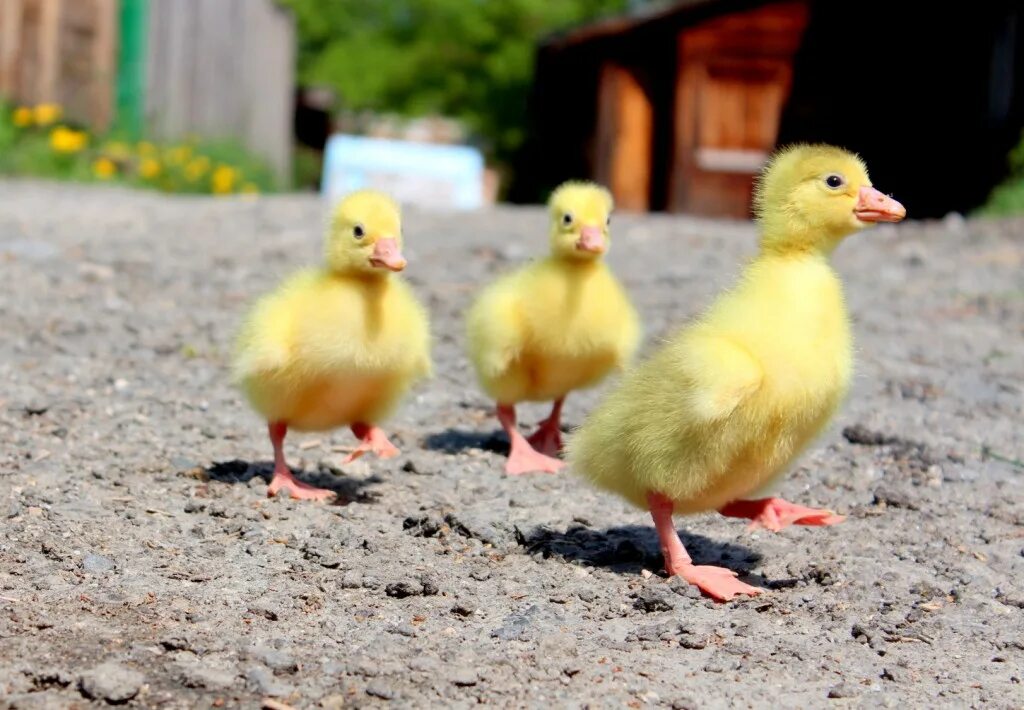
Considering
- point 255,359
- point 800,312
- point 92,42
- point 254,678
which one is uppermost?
point 92,42

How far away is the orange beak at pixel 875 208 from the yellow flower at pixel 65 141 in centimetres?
1203

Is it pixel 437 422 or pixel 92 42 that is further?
pixel 92 42

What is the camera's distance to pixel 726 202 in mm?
18484

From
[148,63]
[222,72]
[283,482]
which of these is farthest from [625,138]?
[283,482]

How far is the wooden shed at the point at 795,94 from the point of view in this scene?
1596cm

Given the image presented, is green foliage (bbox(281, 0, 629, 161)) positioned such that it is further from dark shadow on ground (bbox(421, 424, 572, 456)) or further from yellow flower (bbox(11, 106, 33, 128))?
dark shadow on ground (bbox(421, 424, 572, 456))

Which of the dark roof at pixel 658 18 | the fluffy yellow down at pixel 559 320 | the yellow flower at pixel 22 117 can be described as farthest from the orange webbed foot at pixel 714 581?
the dark roof at pixel 658 18

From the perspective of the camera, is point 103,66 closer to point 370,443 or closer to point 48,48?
point 48,48

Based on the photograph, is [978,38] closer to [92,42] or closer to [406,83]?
[92,42]

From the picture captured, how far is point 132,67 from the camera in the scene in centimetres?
1689

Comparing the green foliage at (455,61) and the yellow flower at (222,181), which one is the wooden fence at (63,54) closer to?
the yellow flower at (222,181)

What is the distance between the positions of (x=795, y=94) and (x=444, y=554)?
49.6 feet

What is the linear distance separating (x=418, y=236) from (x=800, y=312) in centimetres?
684

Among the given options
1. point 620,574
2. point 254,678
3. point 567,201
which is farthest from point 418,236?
point 254,678
